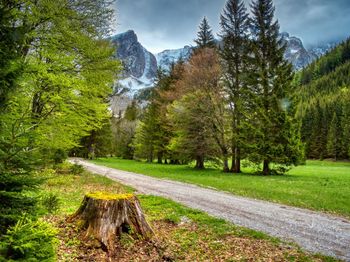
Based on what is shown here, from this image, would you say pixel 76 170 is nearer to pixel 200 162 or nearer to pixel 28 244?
pixel 200 162

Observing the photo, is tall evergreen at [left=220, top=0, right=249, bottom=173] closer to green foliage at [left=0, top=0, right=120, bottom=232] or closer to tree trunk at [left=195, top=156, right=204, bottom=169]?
tree trunk at [left=195, top=156, right=204, bottom=169]

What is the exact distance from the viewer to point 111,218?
6.70m

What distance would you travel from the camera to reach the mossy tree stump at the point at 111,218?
21.2 ft

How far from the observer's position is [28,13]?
1040cm

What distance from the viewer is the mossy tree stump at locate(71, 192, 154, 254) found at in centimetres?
646

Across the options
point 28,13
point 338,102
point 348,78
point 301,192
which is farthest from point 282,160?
point 348,78

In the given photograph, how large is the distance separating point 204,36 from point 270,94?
14137 millimetres

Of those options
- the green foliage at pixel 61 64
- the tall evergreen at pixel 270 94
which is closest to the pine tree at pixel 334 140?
the tall evergreen at pixel 270 94

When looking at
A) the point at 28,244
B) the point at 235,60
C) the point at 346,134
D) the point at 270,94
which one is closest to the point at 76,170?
the point at 270,94

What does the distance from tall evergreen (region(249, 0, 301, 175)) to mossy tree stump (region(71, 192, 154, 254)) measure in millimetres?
22570

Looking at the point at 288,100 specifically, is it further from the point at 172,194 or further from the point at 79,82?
the point at 79,82

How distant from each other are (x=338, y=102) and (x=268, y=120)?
7719 centimetres

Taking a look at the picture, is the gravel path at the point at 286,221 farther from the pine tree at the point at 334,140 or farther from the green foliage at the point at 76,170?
the pine tree at the point at 334,140

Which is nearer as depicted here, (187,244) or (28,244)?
(28,244)
